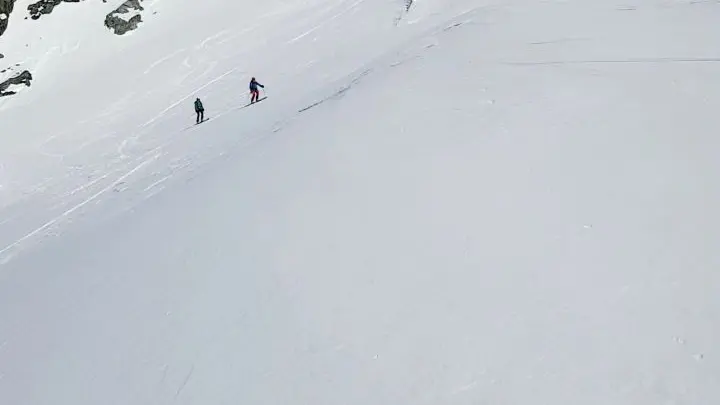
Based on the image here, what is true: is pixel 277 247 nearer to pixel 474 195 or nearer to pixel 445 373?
pixel 474 195

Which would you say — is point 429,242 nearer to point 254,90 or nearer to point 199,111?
point 254,90

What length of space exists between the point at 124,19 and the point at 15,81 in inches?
277

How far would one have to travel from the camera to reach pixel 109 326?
33.6 ft

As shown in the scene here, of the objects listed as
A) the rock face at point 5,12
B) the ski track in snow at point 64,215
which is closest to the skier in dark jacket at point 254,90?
the ski track in snow at point 64,215

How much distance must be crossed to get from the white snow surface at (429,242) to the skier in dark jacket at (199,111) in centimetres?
306

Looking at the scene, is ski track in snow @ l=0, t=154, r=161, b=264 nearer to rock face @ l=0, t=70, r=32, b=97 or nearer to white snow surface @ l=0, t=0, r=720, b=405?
white snow surface @ l=0, t=0, r=720, b=405

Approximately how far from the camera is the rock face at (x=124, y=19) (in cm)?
3590

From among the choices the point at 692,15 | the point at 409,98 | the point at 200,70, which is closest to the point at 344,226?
the point at 409,98

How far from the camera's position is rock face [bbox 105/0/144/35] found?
3590 centimetres

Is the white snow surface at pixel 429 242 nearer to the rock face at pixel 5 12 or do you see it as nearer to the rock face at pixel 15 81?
the rock face at pixel 15 81

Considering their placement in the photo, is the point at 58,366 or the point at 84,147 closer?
the point at 58,366

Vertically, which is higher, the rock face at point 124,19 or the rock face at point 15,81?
the rock face at point 124,19

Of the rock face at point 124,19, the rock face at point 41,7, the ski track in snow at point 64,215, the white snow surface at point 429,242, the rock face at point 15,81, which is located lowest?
the ski track in snow at point 64,215

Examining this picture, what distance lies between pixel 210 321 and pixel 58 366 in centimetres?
263
